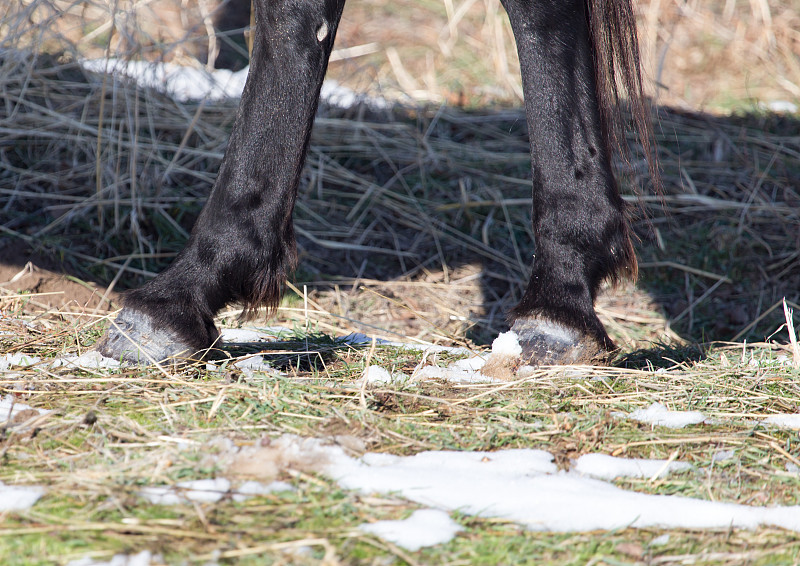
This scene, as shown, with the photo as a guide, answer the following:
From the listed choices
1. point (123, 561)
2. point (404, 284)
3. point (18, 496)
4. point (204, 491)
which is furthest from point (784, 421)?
point (404, 284)

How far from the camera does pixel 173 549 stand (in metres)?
1.00

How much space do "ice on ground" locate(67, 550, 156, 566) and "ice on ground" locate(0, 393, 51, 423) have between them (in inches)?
18.2

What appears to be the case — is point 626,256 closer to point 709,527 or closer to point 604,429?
point 604,429

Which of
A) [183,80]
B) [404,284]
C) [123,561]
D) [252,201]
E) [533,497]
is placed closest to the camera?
[123,561]

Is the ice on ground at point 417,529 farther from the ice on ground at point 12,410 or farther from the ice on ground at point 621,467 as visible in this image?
the ice on ground at point 12,410

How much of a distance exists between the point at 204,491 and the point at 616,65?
1.29 metres

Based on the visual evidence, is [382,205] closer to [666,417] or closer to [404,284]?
[404,284]

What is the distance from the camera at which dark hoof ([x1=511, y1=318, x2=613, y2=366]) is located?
167 centimetres

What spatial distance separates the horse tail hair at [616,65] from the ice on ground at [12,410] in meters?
1.35

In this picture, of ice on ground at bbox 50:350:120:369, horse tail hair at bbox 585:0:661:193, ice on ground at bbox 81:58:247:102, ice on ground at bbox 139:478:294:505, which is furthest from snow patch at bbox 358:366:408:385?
ice on ground at bbox 81:58:247:102

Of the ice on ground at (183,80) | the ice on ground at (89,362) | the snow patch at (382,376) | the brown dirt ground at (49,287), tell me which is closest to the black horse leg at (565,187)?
the snow patch at (382,376)

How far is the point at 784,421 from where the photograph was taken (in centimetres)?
149

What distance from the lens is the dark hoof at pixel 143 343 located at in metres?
1.60

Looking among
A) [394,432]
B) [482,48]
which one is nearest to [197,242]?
[394,432]
